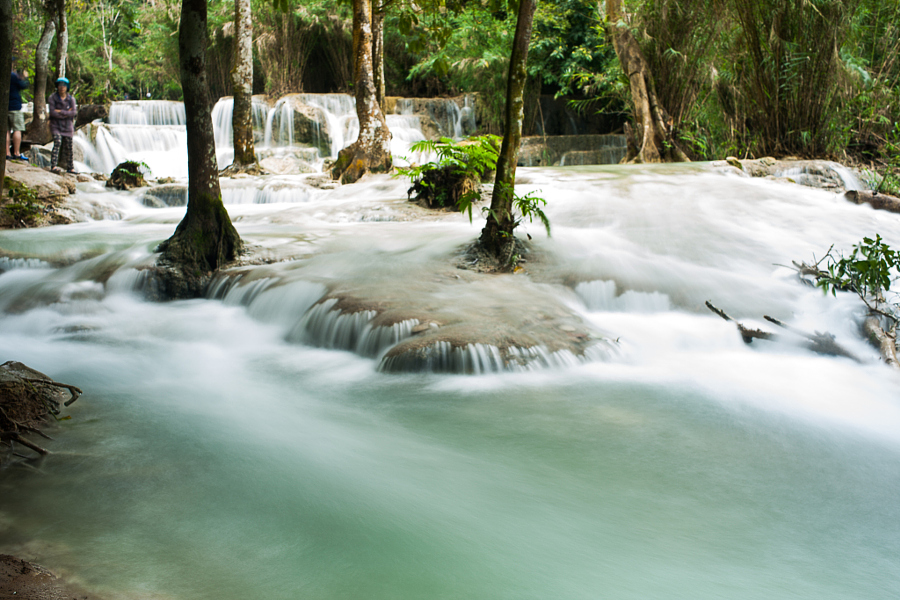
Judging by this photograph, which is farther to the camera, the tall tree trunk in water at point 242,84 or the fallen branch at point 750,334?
the tall tree trunk in water at point 242,84

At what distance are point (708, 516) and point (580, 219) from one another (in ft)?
17.8

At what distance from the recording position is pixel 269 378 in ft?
13.5

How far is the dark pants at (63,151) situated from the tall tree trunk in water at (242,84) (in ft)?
9.47

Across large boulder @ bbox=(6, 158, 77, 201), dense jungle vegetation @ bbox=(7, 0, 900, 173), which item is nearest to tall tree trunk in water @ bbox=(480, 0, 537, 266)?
dense jungle vegetation @ bbox=(7, 0, 900, 173)

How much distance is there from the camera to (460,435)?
10.3 ft

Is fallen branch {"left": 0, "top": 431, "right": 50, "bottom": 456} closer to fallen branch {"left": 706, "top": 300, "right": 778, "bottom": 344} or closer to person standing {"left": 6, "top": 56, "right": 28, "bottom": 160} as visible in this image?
fallen branch {"left": 706, "top": 300, "right": 778, "bottom": 344}

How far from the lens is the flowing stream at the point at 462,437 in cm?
205

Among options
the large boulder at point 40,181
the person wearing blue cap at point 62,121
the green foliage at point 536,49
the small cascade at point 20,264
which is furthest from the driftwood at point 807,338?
the green foliage at point 536,49

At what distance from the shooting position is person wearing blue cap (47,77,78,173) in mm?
10594

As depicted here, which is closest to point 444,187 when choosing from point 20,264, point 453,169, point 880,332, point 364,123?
point 453,169

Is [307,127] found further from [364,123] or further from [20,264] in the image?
[20,264]

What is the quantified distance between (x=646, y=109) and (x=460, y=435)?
1099cm

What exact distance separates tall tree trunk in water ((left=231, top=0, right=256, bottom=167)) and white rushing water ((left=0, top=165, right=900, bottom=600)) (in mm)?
6375

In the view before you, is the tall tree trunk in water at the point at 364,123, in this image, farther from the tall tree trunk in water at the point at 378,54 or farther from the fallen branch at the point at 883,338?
the fallen branch at the point at 883,338
